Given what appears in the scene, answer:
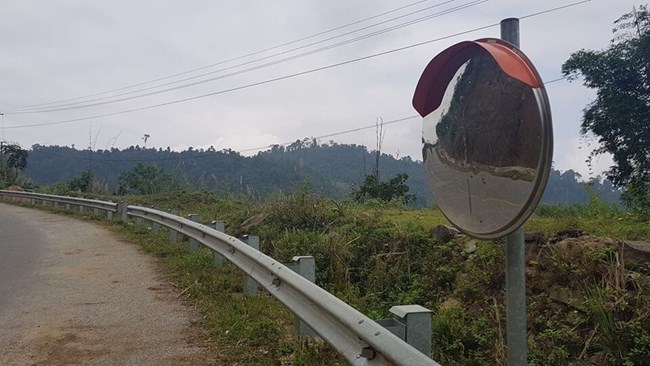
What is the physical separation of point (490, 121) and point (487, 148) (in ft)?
0.30

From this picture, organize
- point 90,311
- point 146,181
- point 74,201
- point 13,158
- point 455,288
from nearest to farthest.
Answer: point 455,288 < point 90,311 < point 74,201 < point 146,181 < point 13,158

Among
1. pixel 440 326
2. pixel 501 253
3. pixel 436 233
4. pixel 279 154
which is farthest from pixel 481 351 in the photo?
pixel 279 154

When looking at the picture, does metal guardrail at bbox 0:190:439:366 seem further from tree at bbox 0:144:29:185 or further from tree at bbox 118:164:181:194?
tree at bbox 0:144:29:185

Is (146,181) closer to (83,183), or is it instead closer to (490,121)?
(83,183)

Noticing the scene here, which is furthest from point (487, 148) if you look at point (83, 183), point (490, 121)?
point (83, 183)

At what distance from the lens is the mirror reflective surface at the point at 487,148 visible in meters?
1.60

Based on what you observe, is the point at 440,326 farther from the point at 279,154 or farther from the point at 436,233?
the point at 279,154

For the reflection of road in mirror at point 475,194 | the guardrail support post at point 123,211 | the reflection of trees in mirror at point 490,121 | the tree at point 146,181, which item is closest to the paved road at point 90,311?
the reflection of road in mirror at point 475,194

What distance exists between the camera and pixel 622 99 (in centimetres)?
2145

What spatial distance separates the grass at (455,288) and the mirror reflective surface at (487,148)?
210 cm

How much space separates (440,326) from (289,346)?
1316mm

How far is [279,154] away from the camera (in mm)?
95750

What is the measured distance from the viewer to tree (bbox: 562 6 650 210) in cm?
2119

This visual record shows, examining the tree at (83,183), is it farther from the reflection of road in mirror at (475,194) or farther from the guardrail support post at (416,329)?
the reflection of road in mirror at (475,194)
